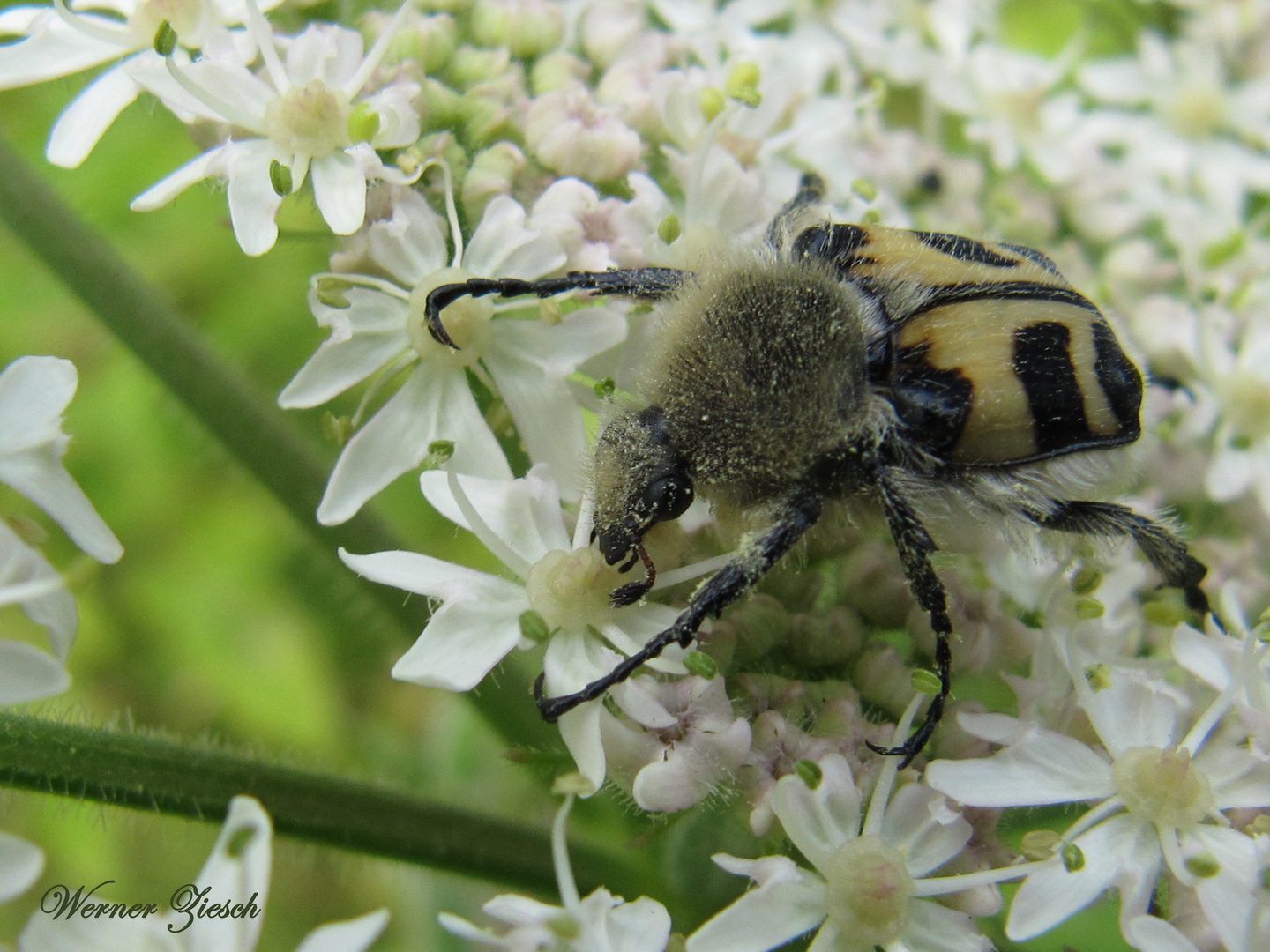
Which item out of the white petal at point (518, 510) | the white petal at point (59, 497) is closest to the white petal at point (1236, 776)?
the white petal at point (518, 510)

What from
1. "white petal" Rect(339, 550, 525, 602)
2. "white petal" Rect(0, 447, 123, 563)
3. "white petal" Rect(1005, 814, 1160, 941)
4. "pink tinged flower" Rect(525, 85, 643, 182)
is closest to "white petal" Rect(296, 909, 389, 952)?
"white petal" Rect(339, 550, 525, 602)

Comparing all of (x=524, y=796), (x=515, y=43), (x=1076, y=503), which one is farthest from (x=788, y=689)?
(x=524, y=796)

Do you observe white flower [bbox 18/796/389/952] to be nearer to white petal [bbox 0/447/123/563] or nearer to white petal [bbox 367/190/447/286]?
white petal [bbox 0/447/123/563]

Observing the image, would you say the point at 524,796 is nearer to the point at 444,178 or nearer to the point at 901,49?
the point at 444,178

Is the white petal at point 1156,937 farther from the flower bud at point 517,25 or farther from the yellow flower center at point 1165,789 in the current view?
the flower bud at point 517,25

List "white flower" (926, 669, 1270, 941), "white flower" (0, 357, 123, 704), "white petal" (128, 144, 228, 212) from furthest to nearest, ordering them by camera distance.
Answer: "white petal" (128, 144, 228, 212) → "white flower" (926, 669, 1270, 941) → "white flower" (0, 357, 123, 704)
